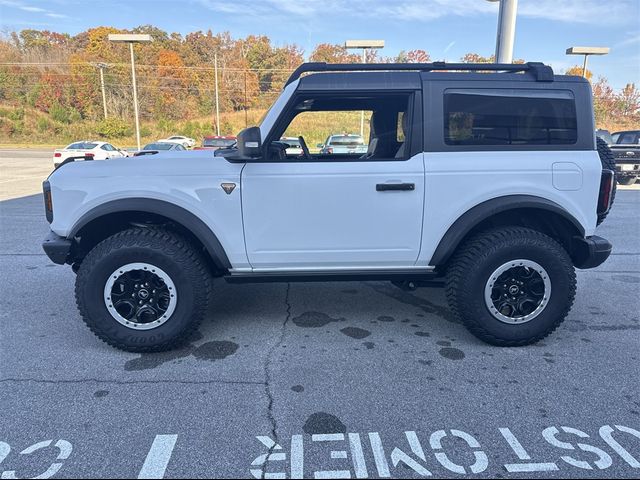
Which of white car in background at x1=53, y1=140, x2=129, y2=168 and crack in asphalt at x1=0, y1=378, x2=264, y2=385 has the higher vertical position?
white car in background at x1=53, y1=140, x2=129, y2=168

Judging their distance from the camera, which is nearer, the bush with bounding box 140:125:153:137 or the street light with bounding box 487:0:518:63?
the street light with bounding box 487:0:518:63

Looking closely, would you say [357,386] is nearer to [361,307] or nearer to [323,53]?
[361,307]

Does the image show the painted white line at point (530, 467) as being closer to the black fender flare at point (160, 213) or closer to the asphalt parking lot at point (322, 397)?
the asphalt parking lot at point (322, 397)

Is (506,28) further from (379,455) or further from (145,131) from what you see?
(145,131)

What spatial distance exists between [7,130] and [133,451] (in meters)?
54.8

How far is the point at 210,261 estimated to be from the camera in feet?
11.0

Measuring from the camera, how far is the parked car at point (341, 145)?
451 cm

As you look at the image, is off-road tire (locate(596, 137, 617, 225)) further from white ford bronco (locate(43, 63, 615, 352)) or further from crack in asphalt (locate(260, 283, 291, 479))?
crack in asphalt (locate(260, 283, 291, 479))

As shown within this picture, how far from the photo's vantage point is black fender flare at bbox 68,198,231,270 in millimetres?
2971

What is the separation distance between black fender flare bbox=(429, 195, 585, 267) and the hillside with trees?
4211 centimetres

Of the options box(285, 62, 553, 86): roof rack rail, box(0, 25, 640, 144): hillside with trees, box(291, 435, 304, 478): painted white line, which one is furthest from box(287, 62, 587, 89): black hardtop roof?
box(0, 25, 640, 144): hillside with trees

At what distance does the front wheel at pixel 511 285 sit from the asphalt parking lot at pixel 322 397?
0.62 ft

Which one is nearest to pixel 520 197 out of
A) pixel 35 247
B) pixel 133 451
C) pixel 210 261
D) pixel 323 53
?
pixel 210 261

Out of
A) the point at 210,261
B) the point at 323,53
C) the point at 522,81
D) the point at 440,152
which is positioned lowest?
the point at 210,261
